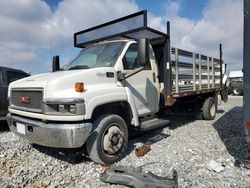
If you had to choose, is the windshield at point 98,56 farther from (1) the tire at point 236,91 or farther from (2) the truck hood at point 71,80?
(1) the tire at point 236,91

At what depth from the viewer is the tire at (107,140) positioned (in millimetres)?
4094

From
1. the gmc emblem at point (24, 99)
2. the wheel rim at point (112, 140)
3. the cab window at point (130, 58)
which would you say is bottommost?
the wheel rim at point (112, 140)

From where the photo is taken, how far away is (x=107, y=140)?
4266 millimetres

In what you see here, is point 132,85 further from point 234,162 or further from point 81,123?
point 234,162

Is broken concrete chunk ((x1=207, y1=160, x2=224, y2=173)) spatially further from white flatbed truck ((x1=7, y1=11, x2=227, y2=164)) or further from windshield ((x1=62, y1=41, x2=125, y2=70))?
windshield ((x1=62, y1=41, x2=125, y2=70))

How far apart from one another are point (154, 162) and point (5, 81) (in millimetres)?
5145

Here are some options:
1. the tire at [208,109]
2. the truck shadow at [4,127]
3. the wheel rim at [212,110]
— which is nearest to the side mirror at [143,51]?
the tire at [208,109]

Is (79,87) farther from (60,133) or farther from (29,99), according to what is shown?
(29,99)

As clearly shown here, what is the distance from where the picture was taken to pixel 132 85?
16.8 feet

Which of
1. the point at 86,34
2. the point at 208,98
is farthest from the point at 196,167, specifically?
the point at 208,98

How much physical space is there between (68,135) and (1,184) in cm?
123

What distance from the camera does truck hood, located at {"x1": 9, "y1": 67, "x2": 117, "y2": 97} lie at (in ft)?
12.6

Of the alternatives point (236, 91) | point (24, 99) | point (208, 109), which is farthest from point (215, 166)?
point (236, 91)

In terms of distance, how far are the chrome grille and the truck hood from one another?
104 millimetres
